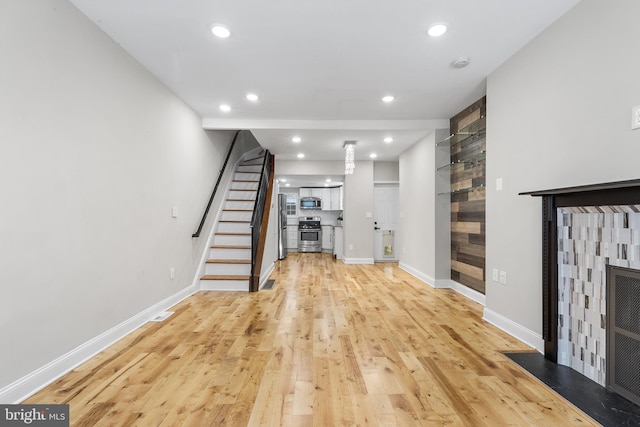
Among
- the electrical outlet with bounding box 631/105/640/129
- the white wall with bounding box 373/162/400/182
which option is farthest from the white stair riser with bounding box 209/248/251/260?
the electrical outlet with bounding box 631/105/640/129

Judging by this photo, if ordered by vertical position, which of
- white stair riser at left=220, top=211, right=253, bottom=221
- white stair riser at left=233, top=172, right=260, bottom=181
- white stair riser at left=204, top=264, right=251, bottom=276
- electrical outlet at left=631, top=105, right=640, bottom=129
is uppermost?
white stair riser at left=233, top=172, right=260, bottom=181

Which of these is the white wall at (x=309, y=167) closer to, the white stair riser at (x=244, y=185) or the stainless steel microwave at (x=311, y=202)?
the white stair riser at (x=244, y=185)

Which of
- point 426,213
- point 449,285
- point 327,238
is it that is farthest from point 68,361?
point 327,238

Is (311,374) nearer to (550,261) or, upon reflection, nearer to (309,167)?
(550,261)

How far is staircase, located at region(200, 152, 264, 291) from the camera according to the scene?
163 inches

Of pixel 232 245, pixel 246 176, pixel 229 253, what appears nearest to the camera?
pixel 229 253

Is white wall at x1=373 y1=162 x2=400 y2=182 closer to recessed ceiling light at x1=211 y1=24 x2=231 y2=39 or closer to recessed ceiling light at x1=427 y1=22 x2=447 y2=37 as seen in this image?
recessed ceiling light at x1=427 y1=22 x2=447 y2=37

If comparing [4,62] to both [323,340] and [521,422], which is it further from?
[521,422]

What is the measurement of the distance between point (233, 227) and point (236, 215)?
11.6 inches

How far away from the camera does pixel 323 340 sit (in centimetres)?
246

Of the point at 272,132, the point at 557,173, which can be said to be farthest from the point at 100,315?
the point at 557,173

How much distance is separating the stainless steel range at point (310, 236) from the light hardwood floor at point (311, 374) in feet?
17.9

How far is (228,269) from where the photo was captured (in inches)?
171

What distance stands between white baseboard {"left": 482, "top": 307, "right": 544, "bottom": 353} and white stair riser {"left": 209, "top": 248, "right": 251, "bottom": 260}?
3203mm
